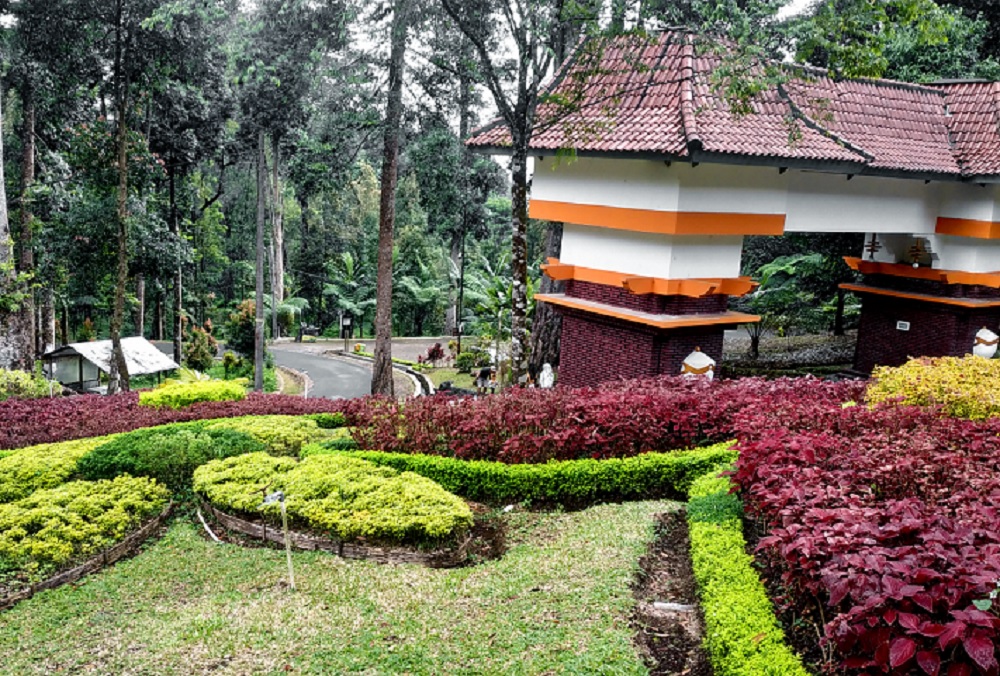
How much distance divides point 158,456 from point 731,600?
267 inches

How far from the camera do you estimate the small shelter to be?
77.6ft

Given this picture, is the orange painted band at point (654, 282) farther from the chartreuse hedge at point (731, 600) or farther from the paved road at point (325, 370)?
the paved road at point (325, 370)

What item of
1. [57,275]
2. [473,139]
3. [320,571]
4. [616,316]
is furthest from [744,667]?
[57,275]

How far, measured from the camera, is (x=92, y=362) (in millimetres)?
24266

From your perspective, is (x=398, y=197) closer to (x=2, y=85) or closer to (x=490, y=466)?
(x=2, y=85)

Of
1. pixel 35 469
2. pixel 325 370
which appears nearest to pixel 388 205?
pixel 35 469

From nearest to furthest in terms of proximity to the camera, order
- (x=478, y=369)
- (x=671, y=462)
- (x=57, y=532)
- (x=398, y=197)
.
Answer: (x=57, y=532) → (x=671, y=462) → (x=478, y=369) → (x=398, y=197)

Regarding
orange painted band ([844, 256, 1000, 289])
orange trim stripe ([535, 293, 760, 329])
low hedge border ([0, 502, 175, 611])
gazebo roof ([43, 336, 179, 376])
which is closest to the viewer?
low hedge border ([0, 502, 175, 611])

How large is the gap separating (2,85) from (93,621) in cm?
1969

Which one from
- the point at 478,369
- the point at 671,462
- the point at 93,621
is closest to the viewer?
the point at 93,621

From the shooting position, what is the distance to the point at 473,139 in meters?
14.5

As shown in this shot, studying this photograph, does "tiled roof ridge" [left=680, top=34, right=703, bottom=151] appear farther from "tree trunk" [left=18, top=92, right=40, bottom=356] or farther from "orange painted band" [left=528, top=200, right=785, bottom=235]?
"tree trunk" [left=18, top=92, right=40, bottom=356]

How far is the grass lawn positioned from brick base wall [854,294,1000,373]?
11779 millimetres

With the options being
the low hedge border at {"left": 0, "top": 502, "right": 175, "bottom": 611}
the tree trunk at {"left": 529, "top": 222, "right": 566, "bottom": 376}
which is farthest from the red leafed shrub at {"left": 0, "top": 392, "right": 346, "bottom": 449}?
the tree trunk at {"left": 529, "top": 222, "right": 566, "bottom": 376}
